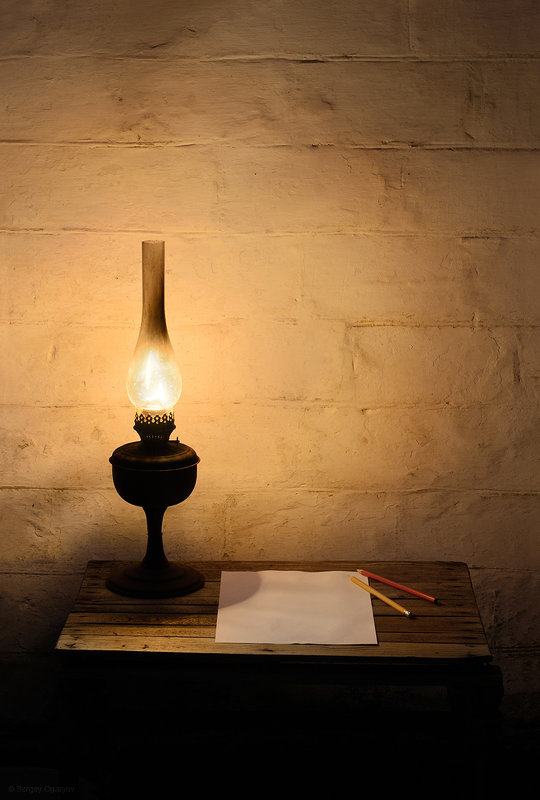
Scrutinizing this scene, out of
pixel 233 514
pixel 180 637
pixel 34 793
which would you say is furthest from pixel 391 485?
pixel 34 793

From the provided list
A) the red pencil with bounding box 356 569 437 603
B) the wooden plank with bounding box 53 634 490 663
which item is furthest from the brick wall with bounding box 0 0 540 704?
the wooden plank with bounding box 53 634 490 663

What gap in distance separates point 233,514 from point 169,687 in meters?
0.51

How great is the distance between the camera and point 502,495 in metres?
1.82

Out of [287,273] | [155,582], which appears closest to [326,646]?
[155,582]

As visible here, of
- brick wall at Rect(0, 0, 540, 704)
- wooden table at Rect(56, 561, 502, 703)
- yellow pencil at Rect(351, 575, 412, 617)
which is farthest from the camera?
brick wall at Rect(0, 0, 540, 704)

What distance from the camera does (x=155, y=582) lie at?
159 centimetres

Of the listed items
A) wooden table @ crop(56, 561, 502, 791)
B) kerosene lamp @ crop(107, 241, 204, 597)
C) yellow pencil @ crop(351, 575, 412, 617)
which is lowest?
wooden table @ crop(56, 561, 502, 791)

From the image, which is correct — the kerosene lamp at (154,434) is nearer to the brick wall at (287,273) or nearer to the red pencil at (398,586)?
the brick wall at (287,273)

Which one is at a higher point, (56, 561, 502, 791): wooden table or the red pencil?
the red pencil

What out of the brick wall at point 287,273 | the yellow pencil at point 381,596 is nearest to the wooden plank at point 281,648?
the yellow pencil at point 381,596

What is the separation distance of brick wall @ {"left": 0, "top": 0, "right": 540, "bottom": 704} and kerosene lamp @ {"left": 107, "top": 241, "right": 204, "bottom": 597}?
0.75 ft

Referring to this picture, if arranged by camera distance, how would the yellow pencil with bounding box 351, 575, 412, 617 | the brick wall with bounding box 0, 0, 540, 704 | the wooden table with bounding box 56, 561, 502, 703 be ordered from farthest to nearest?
the brick wall with bounding box 0, 0, 540, 704
the yellow pencil with bounding box 351, 575, 412, 617
the wooden table with bounding box 56, 561, 502, 703

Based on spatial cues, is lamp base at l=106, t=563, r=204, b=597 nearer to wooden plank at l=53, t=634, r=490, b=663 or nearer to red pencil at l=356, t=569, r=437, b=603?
wooden plank at l=53, t=634, r=490, b=663

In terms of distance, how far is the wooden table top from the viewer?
1.38 m
